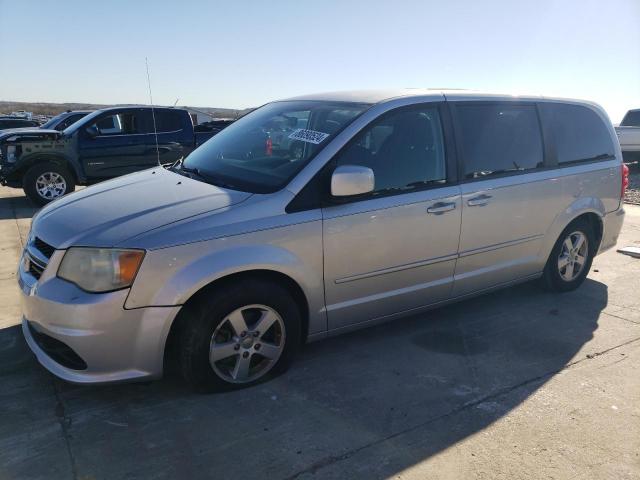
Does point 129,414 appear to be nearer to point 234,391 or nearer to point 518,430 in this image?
point 234,391

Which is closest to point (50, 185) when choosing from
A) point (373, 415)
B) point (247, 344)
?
point (247, 344)

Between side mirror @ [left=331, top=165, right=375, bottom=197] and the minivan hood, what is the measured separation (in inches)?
20.9

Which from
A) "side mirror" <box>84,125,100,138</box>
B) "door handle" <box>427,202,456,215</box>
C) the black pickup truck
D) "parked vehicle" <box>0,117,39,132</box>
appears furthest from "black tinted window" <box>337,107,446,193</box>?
"parked vehicle" <box>0,117,39,132</box>

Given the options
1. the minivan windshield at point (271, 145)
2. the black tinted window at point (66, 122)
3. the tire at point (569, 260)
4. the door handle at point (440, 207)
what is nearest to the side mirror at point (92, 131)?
the black tinted window at point (66, 122)

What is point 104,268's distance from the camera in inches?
108

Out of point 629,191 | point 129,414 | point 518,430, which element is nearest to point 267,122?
point 129,414

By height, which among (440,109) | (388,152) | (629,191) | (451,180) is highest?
(440,109)

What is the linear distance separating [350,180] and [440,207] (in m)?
0.88

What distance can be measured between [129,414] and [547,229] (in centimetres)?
358

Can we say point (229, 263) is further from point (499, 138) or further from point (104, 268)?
point (499, 138)

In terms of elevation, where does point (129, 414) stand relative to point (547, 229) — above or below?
below

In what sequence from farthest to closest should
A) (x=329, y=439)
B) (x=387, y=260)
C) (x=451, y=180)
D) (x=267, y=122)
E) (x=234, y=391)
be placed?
(x=267, y=122) → (x=451, y=180) → (x=387, y=260) → (x=234, y=391) → (x=329, y=439)

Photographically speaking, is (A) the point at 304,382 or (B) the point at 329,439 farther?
(A) the point at 304,382

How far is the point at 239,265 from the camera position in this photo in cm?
294
